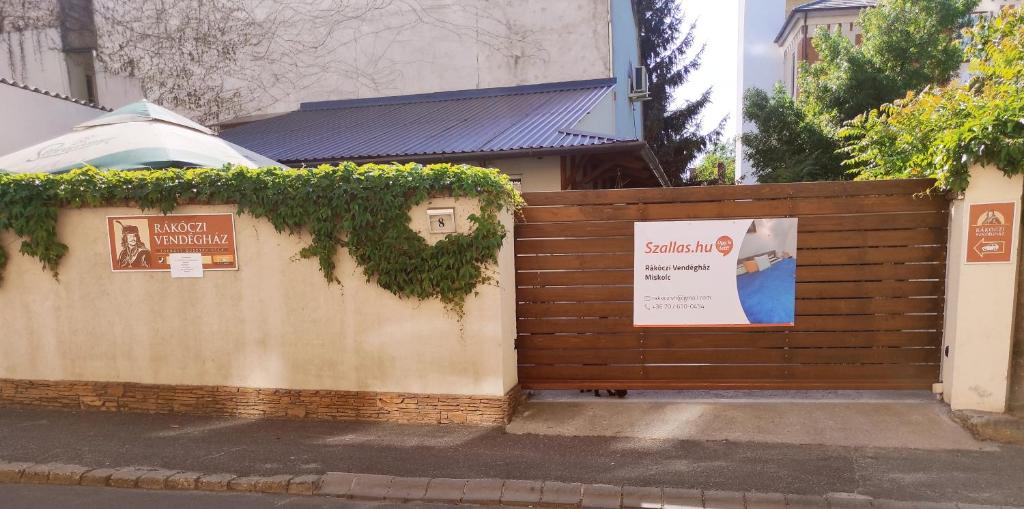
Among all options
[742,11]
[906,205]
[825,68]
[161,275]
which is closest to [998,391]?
[906,205]

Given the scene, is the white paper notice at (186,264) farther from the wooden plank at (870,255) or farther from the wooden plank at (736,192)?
the wooden plank at (870,255)

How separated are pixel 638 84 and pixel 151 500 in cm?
1958

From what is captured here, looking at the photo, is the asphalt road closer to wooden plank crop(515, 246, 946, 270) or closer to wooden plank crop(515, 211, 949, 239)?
wooden plank crop(515, 246, 946, 270)

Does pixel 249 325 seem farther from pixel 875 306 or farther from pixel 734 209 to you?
pixel 875 306

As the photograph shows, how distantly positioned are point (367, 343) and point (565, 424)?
75.2 inches

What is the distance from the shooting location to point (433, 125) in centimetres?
1204

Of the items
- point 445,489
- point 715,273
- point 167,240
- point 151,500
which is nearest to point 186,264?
point 167,240

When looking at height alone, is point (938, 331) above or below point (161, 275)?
below

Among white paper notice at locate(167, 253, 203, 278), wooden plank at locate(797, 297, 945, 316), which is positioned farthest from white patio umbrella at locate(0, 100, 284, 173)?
wooden plank at locate(797, 297, 945, 316)

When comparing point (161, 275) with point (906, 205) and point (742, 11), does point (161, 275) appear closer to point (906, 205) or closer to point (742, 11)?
point (906, 205)

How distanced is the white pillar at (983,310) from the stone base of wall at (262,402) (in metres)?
3.76

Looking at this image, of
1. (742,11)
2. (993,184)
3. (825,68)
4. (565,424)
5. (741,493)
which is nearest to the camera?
(741,493)

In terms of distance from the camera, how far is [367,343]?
5.50 meters

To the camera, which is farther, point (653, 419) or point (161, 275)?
point (161, 275)
